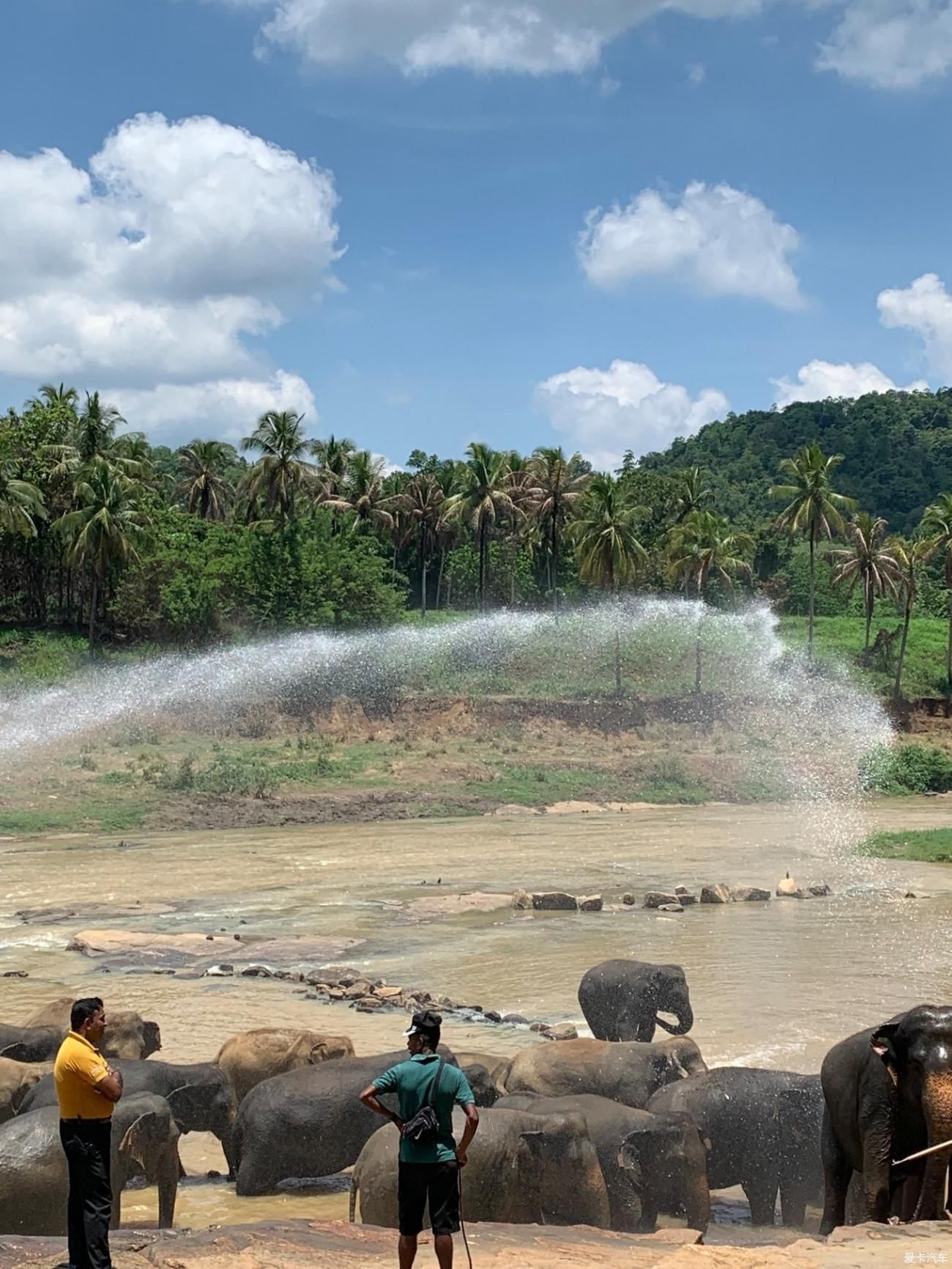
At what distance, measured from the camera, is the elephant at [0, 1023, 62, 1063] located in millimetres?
14281

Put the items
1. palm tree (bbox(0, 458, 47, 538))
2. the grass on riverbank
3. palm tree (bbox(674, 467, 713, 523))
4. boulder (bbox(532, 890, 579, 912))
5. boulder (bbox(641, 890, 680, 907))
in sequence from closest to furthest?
boulder (bbox(532, 890, 579, 912)) → boulder (bbox(641, 890, 680, 907)) → the grass on riverbank → palm tree (bbox(0, 458, 47, 538)) → palm tree (bbox(674, 467, 713, 523))

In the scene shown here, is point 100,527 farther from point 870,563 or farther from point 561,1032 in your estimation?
point 561,1032

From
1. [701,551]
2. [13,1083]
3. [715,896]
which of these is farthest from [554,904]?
[701,551]

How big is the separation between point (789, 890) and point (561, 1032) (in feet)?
44.2

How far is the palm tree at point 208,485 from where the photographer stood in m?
92.0

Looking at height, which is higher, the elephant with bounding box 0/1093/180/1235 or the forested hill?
the forested hill

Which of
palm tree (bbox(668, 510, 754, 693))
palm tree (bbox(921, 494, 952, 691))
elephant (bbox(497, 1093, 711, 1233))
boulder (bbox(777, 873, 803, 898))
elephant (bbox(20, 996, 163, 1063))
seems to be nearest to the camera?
elephant (bbox(497, 1093, 711, 1233))

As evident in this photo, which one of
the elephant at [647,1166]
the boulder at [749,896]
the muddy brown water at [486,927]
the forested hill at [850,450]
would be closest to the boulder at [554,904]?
the muddy brown water at [486,927]

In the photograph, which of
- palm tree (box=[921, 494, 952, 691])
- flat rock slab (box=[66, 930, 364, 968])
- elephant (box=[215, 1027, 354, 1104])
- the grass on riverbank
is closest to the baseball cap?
elephant (box=[215, 1027, 354, 1104])

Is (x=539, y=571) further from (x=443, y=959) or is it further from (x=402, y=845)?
(x=443, y=959)

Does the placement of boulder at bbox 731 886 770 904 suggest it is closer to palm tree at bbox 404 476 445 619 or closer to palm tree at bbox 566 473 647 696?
palm tree at bbox 566 473 647 696

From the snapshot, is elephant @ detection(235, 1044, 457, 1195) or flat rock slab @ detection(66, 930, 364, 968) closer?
elephant @ detection(235, 1044, 457, 1195)

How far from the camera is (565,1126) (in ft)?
34.8

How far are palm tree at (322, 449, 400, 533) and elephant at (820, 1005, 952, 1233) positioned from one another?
76643mm
